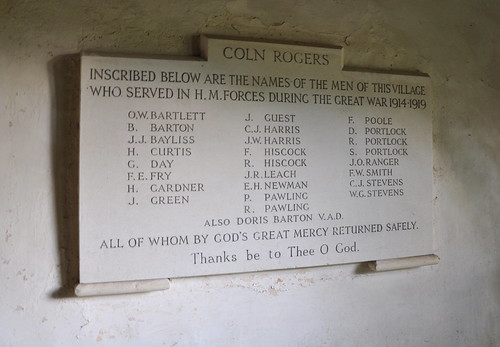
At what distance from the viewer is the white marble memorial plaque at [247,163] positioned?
1.78 metres

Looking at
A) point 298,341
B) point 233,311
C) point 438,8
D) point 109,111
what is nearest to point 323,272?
point 298,341

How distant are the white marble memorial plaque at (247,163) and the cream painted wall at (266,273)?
12 centimetres

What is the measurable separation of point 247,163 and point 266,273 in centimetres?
58

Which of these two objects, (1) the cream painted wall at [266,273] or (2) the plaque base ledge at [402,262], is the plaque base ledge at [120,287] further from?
(2) the plaque base ledge at [402,262]

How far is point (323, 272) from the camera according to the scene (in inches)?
83.1

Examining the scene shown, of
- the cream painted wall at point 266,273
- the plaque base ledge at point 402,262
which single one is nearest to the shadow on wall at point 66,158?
the cream painted wall at point 266,273

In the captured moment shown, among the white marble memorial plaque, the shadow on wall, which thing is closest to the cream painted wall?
the shadow on wall

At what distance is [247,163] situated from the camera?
6.39ft

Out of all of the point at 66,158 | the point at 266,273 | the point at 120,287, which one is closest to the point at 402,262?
the point at 266,273

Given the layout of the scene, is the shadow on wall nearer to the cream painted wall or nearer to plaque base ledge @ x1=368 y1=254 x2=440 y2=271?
the cream painted wall

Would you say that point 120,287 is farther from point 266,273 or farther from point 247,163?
point 247,163

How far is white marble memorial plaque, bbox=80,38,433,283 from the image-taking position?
1778 mm

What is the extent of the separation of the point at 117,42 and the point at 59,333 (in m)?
1.37

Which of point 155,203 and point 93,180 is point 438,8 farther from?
point 93,180
